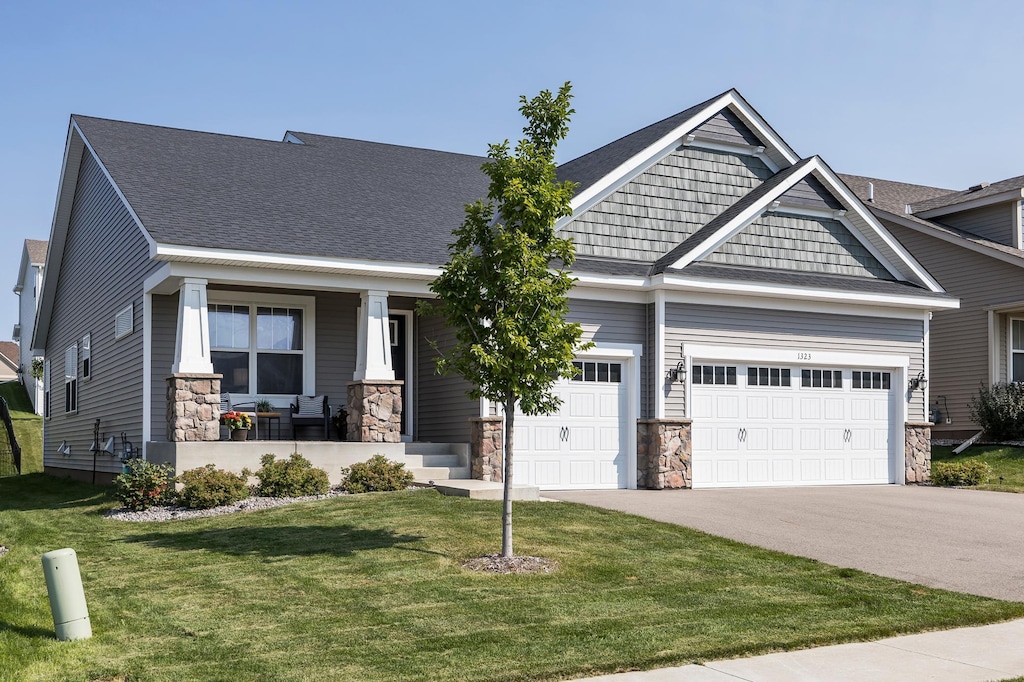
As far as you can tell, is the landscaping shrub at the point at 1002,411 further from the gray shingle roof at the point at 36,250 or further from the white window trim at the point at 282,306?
the gray shingle roof at the point at 36,250

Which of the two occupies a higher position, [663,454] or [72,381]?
[72,381]

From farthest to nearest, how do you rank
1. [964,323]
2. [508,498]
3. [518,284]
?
[964,323], [508,498], [518,284]

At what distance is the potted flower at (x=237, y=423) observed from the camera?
15.4 meters

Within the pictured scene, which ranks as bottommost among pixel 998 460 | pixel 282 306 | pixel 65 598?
pixel 65 598

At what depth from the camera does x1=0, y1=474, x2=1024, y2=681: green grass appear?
22.1 ft

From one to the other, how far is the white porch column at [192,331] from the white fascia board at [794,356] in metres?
7.76

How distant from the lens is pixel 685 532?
1137 cm

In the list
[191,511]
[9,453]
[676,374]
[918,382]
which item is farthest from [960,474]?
[9,453]

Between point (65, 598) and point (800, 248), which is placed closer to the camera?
point (65, 598)

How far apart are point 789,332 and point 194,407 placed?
10179mm

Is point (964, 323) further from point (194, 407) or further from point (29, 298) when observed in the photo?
point (29, 298)

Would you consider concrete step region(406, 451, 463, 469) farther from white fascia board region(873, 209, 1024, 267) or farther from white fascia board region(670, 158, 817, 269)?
white fascia board region(873, 209, 1024, 267)

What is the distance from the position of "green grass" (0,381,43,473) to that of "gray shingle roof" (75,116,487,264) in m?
15.4

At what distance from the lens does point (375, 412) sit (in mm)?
15672
